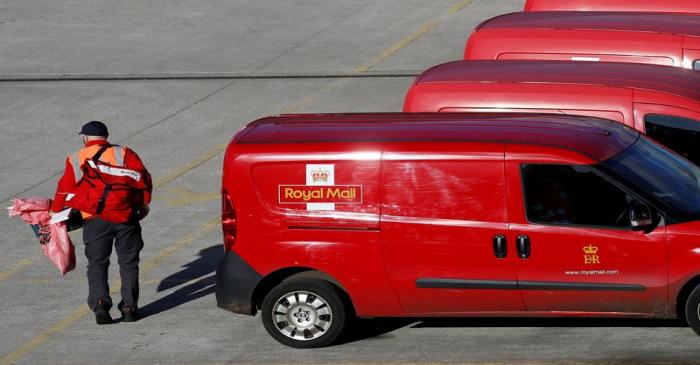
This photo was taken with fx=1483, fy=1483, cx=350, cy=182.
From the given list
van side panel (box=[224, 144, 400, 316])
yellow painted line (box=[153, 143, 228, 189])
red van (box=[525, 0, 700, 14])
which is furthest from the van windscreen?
red van (box=[525, 0, 700, 14])

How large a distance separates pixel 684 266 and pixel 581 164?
964 millimetres

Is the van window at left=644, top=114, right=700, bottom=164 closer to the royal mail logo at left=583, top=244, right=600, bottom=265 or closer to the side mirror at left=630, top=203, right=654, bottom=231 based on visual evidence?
the side mirror at left=630, top=203, right=654, bottom=231

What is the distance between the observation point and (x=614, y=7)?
57.1 ft

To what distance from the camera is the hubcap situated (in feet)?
34.2

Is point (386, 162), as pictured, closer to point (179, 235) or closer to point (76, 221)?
point (76, 221)

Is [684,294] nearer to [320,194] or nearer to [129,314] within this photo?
[320,194]

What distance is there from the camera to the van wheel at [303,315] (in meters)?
10.4

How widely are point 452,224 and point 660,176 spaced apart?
152 centimetres

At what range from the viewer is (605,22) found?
49.3 ft

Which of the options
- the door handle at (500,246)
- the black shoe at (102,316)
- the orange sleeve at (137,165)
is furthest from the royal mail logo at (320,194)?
the black shoe at (102,316)

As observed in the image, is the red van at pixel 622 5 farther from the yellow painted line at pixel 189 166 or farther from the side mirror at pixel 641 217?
the side mirror at pixel 641 217

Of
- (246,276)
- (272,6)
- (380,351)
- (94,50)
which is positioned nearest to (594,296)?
(380,351)

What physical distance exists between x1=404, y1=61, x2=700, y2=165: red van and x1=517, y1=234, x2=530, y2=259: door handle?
2438 mm

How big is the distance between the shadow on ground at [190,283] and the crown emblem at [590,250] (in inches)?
134
